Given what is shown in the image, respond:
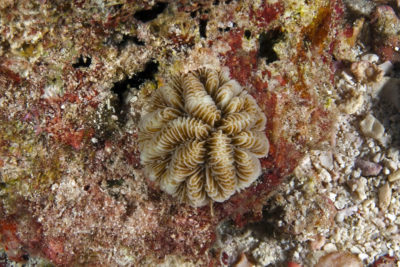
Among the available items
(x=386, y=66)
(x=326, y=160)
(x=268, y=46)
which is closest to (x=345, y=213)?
(x=326, y=160)

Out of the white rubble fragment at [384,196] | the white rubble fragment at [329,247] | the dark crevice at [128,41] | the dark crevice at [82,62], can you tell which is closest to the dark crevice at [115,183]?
the dark crevice at [82,62]

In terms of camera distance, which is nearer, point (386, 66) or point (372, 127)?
point (372, 127)

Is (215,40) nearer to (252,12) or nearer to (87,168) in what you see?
(252,12)

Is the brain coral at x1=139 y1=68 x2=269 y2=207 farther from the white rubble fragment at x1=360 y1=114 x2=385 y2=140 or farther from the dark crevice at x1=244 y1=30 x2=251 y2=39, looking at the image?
the white rubble fragment at x1=360 y1=114 x2=385 y2=140

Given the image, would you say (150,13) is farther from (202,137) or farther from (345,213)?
(345,213)

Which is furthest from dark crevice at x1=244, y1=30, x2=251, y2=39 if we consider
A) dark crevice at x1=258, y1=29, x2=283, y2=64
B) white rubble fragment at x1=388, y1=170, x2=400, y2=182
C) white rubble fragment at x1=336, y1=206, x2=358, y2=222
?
white rubble fragment at x1=388, y1=170, x2=400, y2=182

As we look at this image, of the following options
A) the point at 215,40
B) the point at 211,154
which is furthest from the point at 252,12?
the point at 211,154

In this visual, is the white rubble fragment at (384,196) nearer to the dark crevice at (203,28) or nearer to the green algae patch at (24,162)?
the dark crevice at (203,28)
